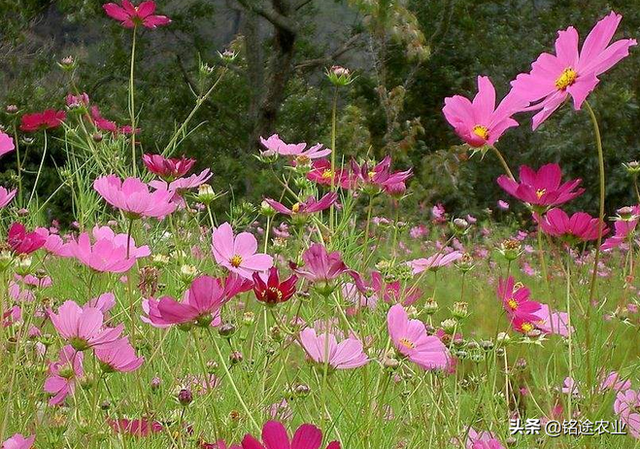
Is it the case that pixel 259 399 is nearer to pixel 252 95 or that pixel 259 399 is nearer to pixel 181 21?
pixel 252 95

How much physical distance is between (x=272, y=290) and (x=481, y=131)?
240 mm

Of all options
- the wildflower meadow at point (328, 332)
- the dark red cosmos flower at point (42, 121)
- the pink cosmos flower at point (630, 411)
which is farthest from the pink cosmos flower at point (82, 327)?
the dark red cosmos flower at point (42, 121)

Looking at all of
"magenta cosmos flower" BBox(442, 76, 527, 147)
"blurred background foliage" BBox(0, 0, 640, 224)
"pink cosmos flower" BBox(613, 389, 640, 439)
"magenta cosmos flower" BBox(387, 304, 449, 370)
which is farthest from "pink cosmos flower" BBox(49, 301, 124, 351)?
"blurred background foliage" BBox(0, 0, 640, 224)

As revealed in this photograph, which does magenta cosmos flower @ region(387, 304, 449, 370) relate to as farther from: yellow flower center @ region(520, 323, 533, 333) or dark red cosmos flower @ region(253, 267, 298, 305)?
yellow flower center @ region(520, 323, 533, 333)

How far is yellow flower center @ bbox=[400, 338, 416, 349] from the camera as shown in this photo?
2.29 ft

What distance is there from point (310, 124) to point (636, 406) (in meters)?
7.16

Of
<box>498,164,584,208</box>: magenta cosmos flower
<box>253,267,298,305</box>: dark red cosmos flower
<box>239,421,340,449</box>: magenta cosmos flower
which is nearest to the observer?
<box>239,421,340,449</box>: magenta cosmos flower

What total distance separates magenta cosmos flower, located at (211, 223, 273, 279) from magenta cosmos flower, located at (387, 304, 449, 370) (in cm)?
15

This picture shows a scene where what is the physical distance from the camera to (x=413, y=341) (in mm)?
711

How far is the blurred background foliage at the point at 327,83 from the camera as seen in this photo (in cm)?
650

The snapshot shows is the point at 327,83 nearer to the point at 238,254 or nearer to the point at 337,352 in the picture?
the point at 238,254

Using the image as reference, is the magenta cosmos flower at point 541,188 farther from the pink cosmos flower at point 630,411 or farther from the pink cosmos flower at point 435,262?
the pink cosmos flower at point 630,411

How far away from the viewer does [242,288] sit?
2.20 ft

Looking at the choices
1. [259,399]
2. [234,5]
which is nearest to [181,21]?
[234,5]
